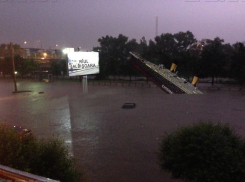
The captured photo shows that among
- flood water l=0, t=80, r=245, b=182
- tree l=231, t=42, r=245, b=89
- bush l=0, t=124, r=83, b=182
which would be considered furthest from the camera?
tree l=231, t=42, r=245, b=89

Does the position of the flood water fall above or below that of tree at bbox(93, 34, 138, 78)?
below

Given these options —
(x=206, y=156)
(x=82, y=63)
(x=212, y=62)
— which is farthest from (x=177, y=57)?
(x=206, y=156)

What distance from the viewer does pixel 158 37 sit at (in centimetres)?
4462

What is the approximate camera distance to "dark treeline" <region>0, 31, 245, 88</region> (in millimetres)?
33959

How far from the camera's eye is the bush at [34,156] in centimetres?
429

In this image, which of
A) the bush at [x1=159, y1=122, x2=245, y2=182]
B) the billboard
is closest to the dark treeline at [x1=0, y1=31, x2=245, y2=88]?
the billboard

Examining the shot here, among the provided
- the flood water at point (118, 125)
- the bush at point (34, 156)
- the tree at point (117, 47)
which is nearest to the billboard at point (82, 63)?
the flood water at point (118, 125)

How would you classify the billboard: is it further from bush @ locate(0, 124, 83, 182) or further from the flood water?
bush @ locate(0, 124, 83, 182)

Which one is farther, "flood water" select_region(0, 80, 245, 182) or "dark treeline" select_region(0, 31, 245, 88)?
"dark treeline" select_region(0, 31, 245, 88)

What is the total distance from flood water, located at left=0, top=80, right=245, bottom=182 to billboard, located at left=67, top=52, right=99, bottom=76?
14.1 ft

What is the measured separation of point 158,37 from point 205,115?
32006 mm

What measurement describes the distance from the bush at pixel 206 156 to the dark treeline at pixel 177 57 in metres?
21.7

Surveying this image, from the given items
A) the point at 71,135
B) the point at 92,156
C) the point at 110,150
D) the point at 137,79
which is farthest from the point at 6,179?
the point at 137,79

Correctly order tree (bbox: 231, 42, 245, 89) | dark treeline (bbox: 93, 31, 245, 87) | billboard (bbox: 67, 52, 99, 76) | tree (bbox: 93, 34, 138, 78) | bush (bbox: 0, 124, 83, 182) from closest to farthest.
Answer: bush (bbox: 0, 124, 83, 182)
billboard (bbox: 67, 52, 99, 76)
tree (bbox: 231, 42, 245, 89)
dark treeline (bbox: 93, 31, 245, 87)
tree (bbox: 93, 34, 138, 78)
